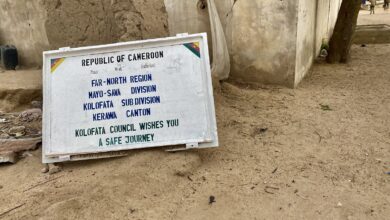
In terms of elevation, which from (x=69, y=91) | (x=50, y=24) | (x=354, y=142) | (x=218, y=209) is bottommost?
(x=218, y=209)

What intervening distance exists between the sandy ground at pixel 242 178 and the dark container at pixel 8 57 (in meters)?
3.81

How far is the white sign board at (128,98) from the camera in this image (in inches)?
125

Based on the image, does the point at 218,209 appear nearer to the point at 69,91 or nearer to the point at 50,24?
the point at 69,91

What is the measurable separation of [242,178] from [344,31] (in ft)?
14.9

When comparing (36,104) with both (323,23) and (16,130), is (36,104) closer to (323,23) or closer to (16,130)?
(16,130)

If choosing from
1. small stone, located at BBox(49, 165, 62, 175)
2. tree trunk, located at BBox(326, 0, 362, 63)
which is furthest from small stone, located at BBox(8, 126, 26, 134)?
tree trunk, located at BBox(326, 0, 362, 63)

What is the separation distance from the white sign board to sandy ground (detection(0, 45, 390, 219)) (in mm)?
182

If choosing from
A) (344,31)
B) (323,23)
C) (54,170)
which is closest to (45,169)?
(54,170)

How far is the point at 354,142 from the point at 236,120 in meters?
1.19

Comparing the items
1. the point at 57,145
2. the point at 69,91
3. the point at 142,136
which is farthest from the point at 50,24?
the point at 142,136

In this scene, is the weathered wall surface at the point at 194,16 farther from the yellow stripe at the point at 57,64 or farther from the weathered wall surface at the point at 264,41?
the yellow stripe at the point at 57,64

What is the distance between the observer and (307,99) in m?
4.80

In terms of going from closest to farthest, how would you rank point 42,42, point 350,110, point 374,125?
point 374,125, point 350,110, point 42,42

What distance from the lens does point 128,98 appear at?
324 centimetres
